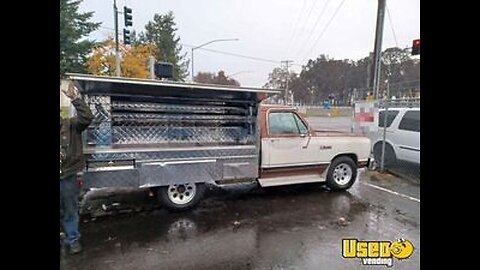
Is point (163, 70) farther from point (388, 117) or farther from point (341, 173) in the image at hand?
point (388, 117)

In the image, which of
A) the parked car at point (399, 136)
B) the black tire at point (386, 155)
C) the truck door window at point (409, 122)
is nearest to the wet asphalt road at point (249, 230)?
the parked car at point (399, 136)

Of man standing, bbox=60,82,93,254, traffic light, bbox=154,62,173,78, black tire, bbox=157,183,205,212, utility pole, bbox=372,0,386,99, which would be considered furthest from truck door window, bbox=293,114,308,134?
utility pole, bbox=372,0,386,99

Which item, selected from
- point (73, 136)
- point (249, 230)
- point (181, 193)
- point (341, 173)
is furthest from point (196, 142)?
point (341, 173)

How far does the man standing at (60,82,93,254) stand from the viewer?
3.97m

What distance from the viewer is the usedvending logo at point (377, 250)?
3783mm

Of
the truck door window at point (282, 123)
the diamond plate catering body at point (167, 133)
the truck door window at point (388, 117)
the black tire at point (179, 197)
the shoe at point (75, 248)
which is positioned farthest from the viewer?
the truck door window at point (388, 117)

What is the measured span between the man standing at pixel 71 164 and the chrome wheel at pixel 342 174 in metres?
4.84

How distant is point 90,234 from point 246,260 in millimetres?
2282

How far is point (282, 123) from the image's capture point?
248 inches

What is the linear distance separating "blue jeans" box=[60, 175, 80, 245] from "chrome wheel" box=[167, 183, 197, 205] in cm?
157

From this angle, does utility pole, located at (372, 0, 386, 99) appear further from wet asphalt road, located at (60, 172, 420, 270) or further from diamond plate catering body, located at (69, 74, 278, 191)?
diamond plate catering body, located at (69, 74, 278, 191)

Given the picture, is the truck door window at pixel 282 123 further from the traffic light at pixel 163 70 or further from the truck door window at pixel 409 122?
the truck door window at pixel 409 122
